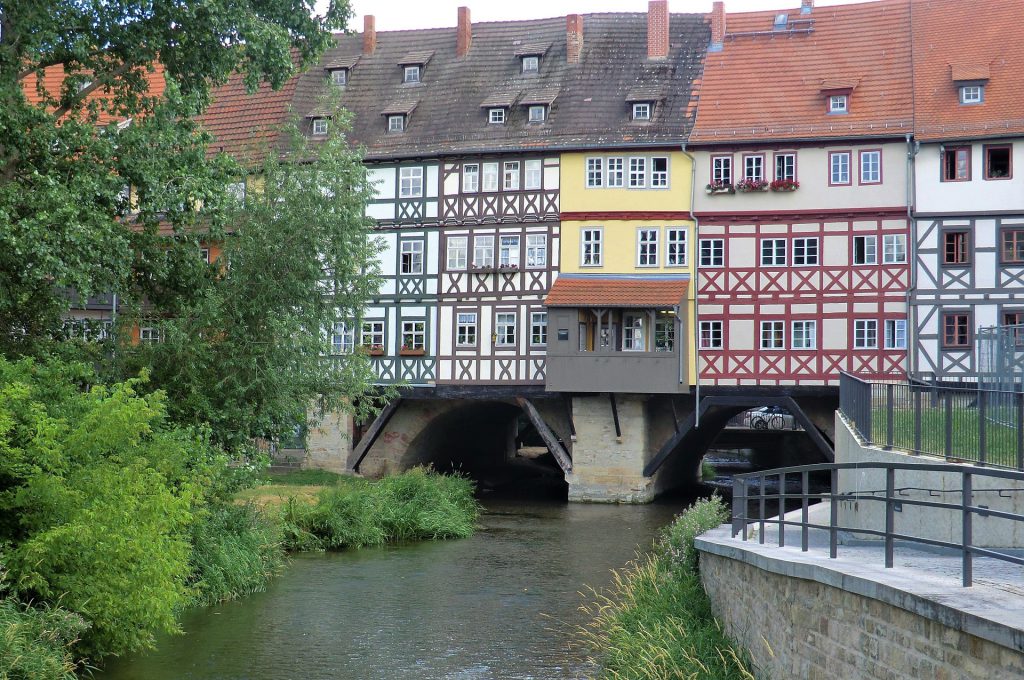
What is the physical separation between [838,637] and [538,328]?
21384mm

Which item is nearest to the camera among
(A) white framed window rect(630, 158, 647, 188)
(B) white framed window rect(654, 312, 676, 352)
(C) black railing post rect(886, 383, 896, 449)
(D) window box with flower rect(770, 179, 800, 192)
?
(C) black railing post rect(886, 383, 896, 449)

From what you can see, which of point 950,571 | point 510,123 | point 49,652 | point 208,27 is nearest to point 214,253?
point 510,123

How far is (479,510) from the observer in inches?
1038

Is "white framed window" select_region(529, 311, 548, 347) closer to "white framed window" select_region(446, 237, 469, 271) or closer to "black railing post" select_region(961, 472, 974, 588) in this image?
"white framed window" select_region(446, 237, 469, 271)

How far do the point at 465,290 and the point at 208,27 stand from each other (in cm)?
1473

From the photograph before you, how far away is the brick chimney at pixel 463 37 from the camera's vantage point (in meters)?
32.2

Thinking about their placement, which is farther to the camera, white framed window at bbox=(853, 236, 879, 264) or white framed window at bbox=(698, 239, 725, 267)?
white framed window at bbox=(698, 239, 725, 267)

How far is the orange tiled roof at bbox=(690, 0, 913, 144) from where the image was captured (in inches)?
1094

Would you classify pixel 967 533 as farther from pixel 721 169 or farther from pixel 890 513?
pixel 721 169

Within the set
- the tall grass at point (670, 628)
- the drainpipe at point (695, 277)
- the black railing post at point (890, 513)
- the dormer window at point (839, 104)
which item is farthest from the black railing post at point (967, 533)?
the dormer window at point (839, 104)

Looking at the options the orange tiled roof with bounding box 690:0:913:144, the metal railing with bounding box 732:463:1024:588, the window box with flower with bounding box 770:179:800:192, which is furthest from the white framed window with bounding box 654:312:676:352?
the metal railing with bounding box 732:463:1024:588

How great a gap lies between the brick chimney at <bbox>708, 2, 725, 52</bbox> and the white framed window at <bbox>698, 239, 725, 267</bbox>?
5.37 m

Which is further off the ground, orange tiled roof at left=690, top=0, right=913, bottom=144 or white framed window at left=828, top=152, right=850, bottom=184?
orange tiled roof at left=690, top=0, right=913, bottom=144

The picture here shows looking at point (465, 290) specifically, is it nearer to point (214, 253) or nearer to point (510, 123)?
point (510, 123)
